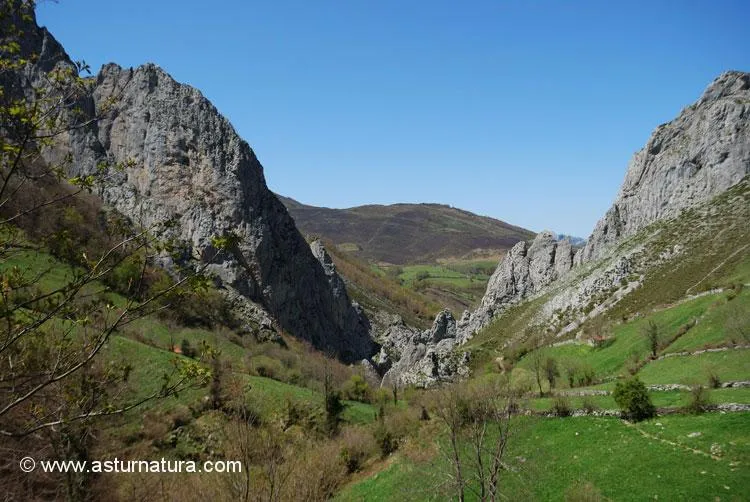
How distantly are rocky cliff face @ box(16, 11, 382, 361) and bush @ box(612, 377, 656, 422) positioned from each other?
60.5 metres

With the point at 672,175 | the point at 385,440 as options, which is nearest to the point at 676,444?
the point at 385,440

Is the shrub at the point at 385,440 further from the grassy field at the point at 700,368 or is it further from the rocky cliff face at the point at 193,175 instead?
the rocky cliff face at the point at 193,175

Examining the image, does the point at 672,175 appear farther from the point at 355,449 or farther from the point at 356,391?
the point at 355,449

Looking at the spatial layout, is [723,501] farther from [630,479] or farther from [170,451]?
[170,451]

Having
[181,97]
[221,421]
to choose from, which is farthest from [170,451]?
[181,97]

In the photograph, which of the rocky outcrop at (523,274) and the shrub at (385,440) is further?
the rocky outcrop at (523,274)

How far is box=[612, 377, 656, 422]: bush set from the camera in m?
25.9

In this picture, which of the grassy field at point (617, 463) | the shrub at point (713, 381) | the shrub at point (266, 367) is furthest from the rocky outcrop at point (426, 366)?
the shrub at point (713, 381)

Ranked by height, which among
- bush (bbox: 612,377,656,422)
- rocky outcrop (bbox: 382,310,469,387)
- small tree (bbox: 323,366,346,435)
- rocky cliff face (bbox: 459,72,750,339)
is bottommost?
small tree (bbox: 323,366,346,435)

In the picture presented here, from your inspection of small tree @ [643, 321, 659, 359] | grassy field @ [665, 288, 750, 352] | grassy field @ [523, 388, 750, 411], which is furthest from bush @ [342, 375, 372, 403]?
grassy field @ [665, 288, 750, 352]

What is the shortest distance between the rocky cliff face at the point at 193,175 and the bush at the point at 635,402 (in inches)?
2381

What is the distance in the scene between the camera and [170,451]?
36.9 meters

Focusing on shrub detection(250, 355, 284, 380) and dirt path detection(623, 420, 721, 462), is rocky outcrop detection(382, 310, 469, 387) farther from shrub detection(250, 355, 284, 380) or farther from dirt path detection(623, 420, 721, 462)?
dirt path detection(623, 420, 721, 462)

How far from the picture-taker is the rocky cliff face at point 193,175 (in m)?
78.3
